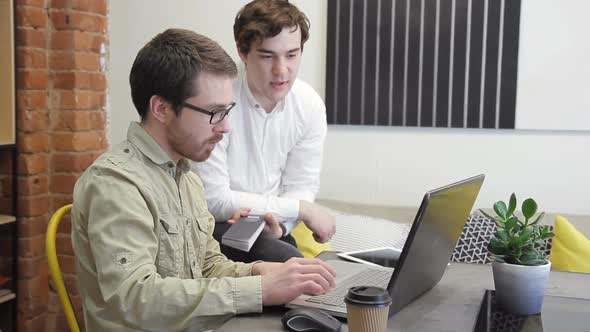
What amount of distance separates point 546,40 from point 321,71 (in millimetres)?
980

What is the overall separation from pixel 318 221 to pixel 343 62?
1.18 m

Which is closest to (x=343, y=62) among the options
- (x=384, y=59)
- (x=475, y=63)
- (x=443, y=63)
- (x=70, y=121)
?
(x=384, y=59)

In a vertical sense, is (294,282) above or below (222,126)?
below

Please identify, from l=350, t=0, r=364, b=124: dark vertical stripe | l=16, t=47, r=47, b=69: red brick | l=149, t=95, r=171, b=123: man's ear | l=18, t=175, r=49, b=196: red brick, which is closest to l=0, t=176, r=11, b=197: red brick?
Result: l=18, t=175, r=49, b=196: red brick

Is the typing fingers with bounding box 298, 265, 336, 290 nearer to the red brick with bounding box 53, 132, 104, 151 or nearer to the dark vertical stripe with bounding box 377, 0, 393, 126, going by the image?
the dark vertical stripe with bounding box 377, 0, 393, 126

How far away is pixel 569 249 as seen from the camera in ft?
8.20

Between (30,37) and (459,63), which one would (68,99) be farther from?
(459,63)

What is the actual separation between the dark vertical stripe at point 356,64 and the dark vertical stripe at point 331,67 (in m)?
0.08

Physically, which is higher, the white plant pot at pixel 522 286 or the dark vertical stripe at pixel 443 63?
the dark vertical stripe at pixel 443 63

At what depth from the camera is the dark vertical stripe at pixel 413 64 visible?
2979mm

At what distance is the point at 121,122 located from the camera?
349 cm

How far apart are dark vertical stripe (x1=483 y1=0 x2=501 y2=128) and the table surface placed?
126 cm

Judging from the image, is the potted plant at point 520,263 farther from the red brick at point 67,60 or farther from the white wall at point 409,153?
the red brick at point 67,60

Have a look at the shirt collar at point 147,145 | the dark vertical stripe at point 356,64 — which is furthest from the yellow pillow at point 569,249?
the shirt collar at point 147,145
